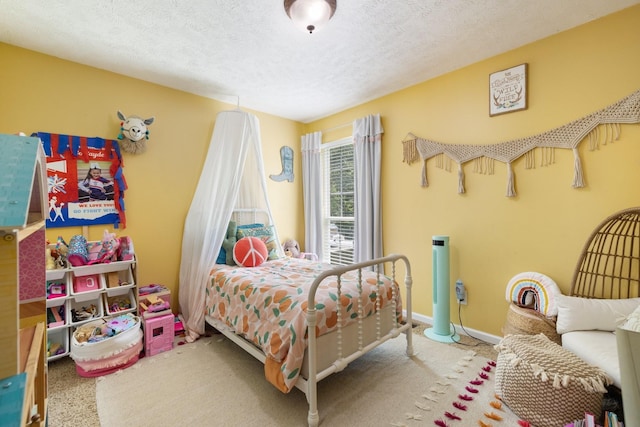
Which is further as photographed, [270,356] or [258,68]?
[258,68]

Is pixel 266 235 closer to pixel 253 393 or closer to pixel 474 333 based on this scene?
pixel 253 393

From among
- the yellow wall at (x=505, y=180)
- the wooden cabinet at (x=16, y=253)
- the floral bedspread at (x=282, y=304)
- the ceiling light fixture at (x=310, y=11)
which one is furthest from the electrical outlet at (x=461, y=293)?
the wooden cabinet at (x=16, y=253)

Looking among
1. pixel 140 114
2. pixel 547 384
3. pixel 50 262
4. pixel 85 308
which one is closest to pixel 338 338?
pixel 547 384

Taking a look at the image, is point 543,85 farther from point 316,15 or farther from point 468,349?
point 468,349

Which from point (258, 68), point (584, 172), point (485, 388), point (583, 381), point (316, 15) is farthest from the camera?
point (258, 68)

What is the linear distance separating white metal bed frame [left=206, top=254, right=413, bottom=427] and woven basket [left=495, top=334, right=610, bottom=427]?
2.65 feet

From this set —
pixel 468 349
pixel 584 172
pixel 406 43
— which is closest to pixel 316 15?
pixel 406 43

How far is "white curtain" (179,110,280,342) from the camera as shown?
294 cm

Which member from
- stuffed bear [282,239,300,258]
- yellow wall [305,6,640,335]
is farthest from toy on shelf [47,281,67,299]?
yellow wall [305,6,640,335]

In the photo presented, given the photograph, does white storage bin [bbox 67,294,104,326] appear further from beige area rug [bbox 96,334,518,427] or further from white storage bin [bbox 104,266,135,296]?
beige area rug [bbox 96,334,518,427]

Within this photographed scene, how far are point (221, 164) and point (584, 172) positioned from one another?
11.1 ft

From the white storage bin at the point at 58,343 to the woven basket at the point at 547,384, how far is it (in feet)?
11.1

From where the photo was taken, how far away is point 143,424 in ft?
5.66

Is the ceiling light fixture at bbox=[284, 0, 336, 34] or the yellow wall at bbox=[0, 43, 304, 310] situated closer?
the ceiling light fixture at bbox=[284, 0, 336, 34]
